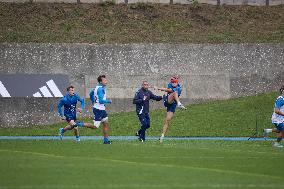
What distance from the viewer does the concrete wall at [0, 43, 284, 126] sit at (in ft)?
145

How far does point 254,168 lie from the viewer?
2050 centimetres

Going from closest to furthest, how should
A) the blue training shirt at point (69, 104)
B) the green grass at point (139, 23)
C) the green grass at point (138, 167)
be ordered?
1. the green grass at point (138, 167)
2. the blue training shirt at point (69, 104)
3. the green grass at point (139, 23)

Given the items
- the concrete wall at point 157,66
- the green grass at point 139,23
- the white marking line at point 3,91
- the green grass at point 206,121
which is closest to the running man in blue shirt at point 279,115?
the green grass at point 206,121

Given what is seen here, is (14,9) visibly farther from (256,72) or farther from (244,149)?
(244,149)

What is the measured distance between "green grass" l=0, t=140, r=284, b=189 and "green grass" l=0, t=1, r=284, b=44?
67.8ft

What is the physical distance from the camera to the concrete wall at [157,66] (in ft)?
145

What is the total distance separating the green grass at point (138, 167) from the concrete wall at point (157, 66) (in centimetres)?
1660

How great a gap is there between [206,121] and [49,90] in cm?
668

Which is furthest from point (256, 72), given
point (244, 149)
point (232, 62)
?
point (244, 149)

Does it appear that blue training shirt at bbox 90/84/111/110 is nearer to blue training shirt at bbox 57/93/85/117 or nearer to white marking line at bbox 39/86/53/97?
blue training shirt at bbox 57/93/85/117

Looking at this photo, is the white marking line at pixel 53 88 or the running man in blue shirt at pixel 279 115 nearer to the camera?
the running man in blue shirt at pixel 279 115

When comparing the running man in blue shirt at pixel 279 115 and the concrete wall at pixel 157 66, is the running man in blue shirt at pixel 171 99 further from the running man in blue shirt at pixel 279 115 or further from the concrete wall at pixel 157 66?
the concrete wall at pixel 157 66

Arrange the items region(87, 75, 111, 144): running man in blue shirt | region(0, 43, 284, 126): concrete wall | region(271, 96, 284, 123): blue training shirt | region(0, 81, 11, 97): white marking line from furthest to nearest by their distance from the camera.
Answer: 1. region(0, 43, 284, 126): concrete wall
2. region(0, 81, 11, 97): white marking line
3. region(271, 96, 284, 123): blue training shirt
4. region(87, 75, 111, 144): running man in blue shirt

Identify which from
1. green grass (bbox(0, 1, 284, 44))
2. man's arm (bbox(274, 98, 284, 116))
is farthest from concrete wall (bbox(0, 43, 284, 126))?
man's arm (bbox(274, 98, 284, 116))
